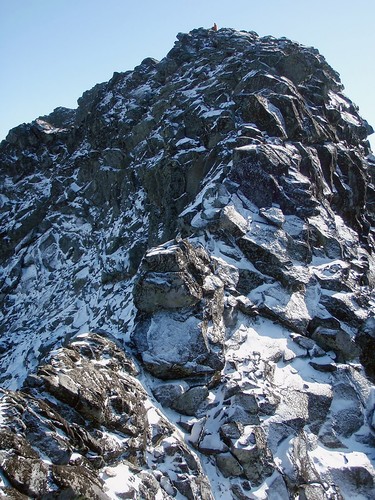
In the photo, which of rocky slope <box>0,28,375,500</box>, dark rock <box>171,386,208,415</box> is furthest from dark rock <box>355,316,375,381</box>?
dark rock <box>171,386,208,415</box>

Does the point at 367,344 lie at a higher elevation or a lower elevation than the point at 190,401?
higher

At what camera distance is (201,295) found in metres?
18.2

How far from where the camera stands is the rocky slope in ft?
42.6

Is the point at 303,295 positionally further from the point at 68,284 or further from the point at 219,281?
the point at 68,284

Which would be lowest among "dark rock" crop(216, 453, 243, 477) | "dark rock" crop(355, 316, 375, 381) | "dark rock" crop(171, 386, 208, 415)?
"dark rock" crop(216, 453, 243, 477)

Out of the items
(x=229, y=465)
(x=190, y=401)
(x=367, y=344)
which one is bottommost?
(x=229, y=465)

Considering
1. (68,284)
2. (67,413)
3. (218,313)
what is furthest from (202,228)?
(68,284)

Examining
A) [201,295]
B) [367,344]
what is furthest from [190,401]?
[367,344]

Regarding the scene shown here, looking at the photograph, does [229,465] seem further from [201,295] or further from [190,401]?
[201,295]

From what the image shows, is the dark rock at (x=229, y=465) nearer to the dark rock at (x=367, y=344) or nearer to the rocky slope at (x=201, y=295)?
the rocky slope at (x=201, y=295)

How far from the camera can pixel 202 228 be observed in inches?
904

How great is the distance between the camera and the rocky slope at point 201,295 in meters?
13.0

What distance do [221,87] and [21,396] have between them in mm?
31397

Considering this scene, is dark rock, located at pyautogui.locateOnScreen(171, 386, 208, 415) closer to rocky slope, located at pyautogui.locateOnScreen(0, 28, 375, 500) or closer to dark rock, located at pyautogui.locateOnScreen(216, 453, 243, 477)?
rocky slope, located at pyautogui.locateOnScreen(0, 28, 375, 500)
